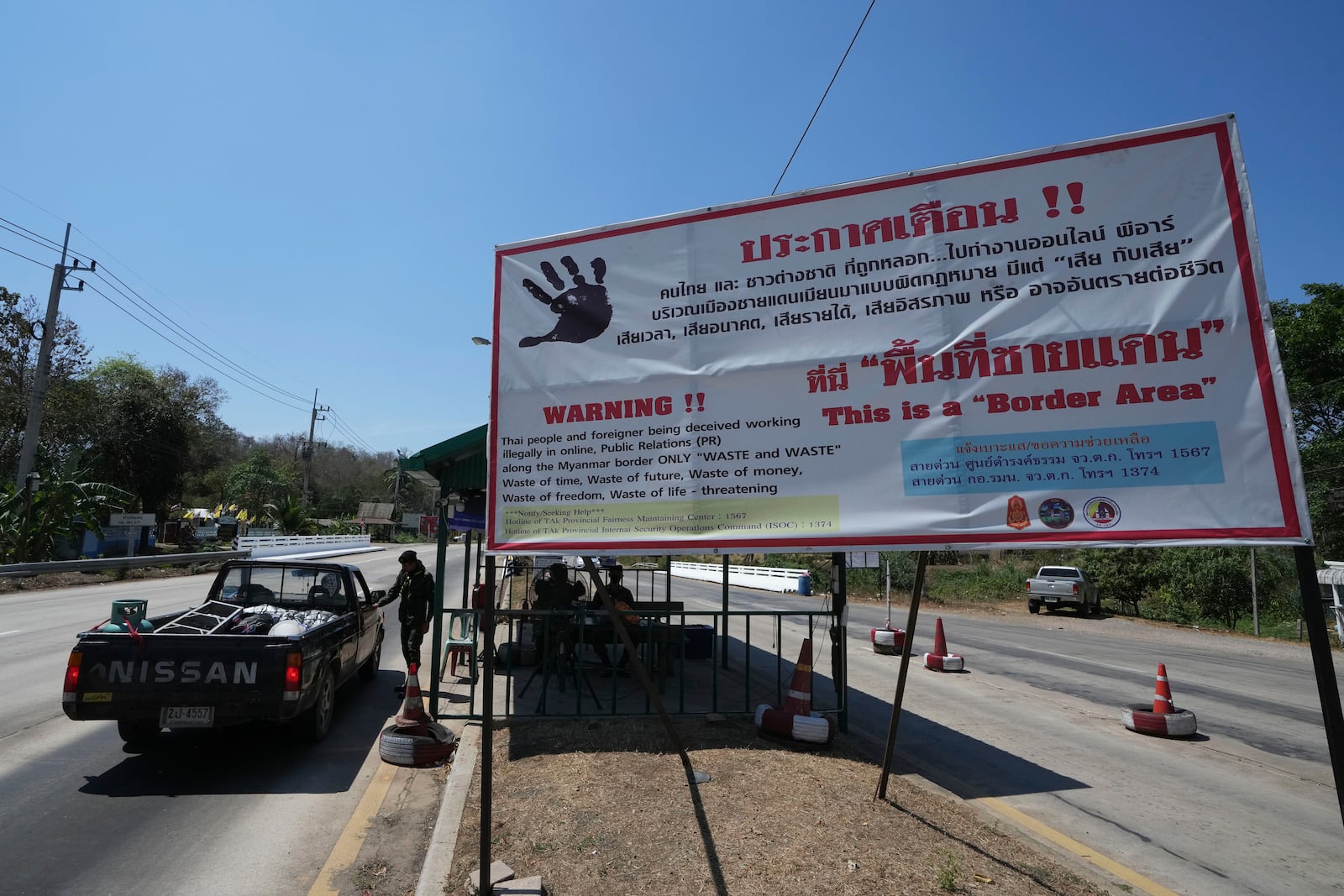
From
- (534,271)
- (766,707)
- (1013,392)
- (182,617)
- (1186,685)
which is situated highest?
(534,271)

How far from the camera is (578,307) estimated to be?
482cm

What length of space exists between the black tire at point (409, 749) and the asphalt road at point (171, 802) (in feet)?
0.60

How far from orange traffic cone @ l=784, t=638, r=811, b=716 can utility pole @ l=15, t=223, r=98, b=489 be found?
27.3 meters


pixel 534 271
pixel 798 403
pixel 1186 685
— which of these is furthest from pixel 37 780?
pixel 1186 685

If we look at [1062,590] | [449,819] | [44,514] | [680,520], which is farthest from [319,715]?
[1062,590]

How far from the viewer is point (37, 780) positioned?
5348mm

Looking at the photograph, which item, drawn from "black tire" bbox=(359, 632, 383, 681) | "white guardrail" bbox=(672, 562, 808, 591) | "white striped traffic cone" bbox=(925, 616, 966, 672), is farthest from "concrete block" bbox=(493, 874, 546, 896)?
"white guardrail" bbox=(672, 562, 808, 591)

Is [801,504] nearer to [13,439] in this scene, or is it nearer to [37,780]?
[37,780]

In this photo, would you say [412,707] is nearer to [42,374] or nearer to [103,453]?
[42,374]

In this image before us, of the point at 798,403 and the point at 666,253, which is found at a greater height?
the point at 666,253

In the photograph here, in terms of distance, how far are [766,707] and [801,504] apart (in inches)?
124

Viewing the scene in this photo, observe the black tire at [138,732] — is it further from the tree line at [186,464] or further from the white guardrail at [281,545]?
the white guardrail at [281,545]

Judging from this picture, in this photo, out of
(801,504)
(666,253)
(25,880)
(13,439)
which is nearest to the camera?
(25,880)

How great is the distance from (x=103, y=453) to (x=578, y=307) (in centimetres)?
4623
